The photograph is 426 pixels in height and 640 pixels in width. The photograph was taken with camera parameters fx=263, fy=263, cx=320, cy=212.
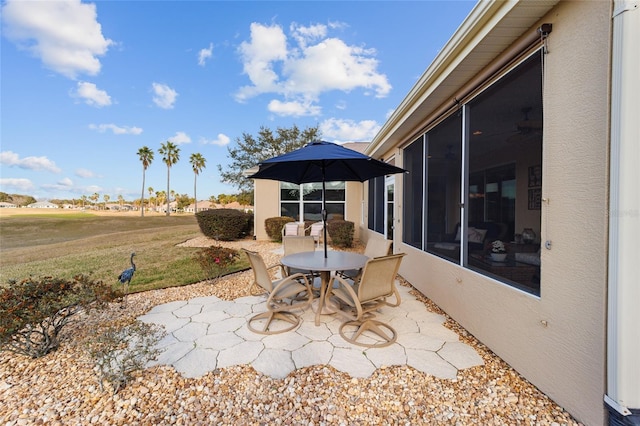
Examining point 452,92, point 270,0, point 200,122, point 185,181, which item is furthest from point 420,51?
point 185,181

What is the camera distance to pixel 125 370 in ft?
7.15

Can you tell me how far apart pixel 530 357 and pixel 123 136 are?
21.1 metres

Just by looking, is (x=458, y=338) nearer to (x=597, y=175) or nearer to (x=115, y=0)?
(x=597, y=175)

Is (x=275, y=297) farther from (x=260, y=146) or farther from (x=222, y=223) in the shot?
(x=260, y=146)

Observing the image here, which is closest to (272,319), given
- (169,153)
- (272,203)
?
(272,203)

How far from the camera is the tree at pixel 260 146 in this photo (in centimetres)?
1744

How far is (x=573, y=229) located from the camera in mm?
1914

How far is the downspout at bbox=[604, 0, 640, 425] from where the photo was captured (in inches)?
60.4

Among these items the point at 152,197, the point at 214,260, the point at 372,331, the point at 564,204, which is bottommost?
the point at 372,331

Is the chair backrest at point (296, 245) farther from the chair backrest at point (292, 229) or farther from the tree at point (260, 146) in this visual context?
the tree at point (260, 146)

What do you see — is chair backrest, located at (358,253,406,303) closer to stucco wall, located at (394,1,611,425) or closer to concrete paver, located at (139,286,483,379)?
concrete paver, located at (139,286,483,379)

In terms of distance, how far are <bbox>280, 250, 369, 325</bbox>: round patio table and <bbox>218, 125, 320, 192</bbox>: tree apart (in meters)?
14.3

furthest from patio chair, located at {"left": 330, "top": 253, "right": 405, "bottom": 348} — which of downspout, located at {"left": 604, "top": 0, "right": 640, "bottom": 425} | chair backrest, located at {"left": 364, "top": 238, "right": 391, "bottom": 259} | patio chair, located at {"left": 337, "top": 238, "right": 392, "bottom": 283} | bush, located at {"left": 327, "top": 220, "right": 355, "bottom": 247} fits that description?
bush, located at {"left": 327, "top": 220, "right": 355, "bottom": 247}

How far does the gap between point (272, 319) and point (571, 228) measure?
315 centimetres
